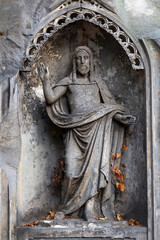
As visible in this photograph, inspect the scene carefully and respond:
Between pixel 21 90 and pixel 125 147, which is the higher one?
pixel 21 90

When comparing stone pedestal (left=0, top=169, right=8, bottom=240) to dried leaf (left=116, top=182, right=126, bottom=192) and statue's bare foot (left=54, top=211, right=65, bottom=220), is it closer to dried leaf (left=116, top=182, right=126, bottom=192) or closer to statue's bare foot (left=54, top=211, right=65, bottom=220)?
statue's bare foot (left=54, top=211, right=65, bottom=220)

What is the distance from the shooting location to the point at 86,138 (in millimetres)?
8508

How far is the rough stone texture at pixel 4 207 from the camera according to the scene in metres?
8.14

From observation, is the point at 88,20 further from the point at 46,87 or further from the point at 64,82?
the point at 46,87

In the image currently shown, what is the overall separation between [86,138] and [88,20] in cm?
153

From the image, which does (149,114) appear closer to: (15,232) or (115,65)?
(115,65)

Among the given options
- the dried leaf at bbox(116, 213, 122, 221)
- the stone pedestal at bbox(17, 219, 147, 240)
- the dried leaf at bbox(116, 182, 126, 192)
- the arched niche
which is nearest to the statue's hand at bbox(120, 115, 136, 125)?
the arched niche

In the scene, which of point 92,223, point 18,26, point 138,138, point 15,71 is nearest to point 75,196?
point 92,223

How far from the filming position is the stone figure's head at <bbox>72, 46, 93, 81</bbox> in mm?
8750

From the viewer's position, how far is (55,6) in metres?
8.61

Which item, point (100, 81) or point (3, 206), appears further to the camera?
point (100, 81)

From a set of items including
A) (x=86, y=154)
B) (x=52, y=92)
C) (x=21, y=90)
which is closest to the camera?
(x=86, y=154)

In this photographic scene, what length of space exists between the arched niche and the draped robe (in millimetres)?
331

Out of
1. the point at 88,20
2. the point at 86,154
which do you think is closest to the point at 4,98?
the point at 86,154
